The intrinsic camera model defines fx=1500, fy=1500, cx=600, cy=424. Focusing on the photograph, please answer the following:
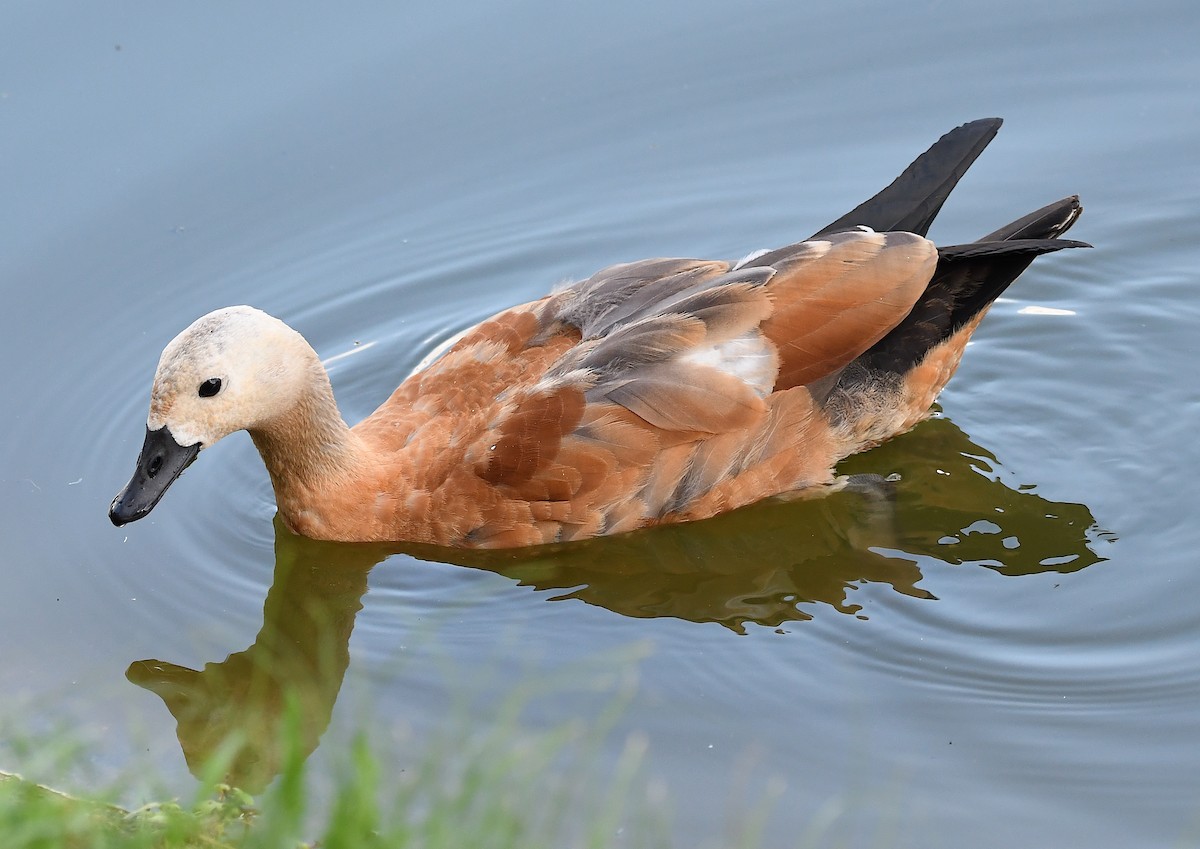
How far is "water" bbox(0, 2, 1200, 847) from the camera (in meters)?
5.64

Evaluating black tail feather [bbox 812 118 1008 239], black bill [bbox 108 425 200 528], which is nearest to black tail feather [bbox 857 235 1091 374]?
black tail feather [bbox 812 118 1008 239]

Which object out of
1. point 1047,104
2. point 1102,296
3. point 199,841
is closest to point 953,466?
point 1102,296

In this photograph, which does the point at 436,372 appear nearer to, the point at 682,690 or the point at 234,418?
the point at 234,418

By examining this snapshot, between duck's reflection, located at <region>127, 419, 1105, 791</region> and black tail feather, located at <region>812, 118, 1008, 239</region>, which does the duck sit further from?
duck's reflection, located at <region>127, 419, 1105, 791</region>

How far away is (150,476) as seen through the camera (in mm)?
6508

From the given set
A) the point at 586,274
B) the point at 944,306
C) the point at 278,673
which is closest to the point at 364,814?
the point at 278,673

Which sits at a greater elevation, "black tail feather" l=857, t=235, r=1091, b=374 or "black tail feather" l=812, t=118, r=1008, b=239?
"black tail feather" l=812, t=118, r=1008, b=239

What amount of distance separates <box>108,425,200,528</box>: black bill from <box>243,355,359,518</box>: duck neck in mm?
482

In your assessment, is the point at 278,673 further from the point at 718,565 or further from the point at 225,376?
the point at 718,565

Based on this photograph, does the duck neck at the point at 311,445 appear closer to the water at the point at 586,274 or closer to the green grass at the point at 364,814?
the water at the point at 586,274

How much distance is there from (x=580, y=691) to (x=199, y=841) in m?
1.96

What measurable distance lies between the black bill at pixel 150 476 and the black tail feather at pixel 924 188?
3.11 metres

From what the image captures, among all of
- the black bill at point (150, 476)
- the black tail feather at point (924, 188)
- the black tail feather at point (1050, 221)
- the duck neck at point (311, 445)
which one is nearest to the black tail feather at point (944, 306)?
the black tail feather at point (1050, 221)

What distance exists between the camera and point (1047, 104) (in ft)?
31.0
